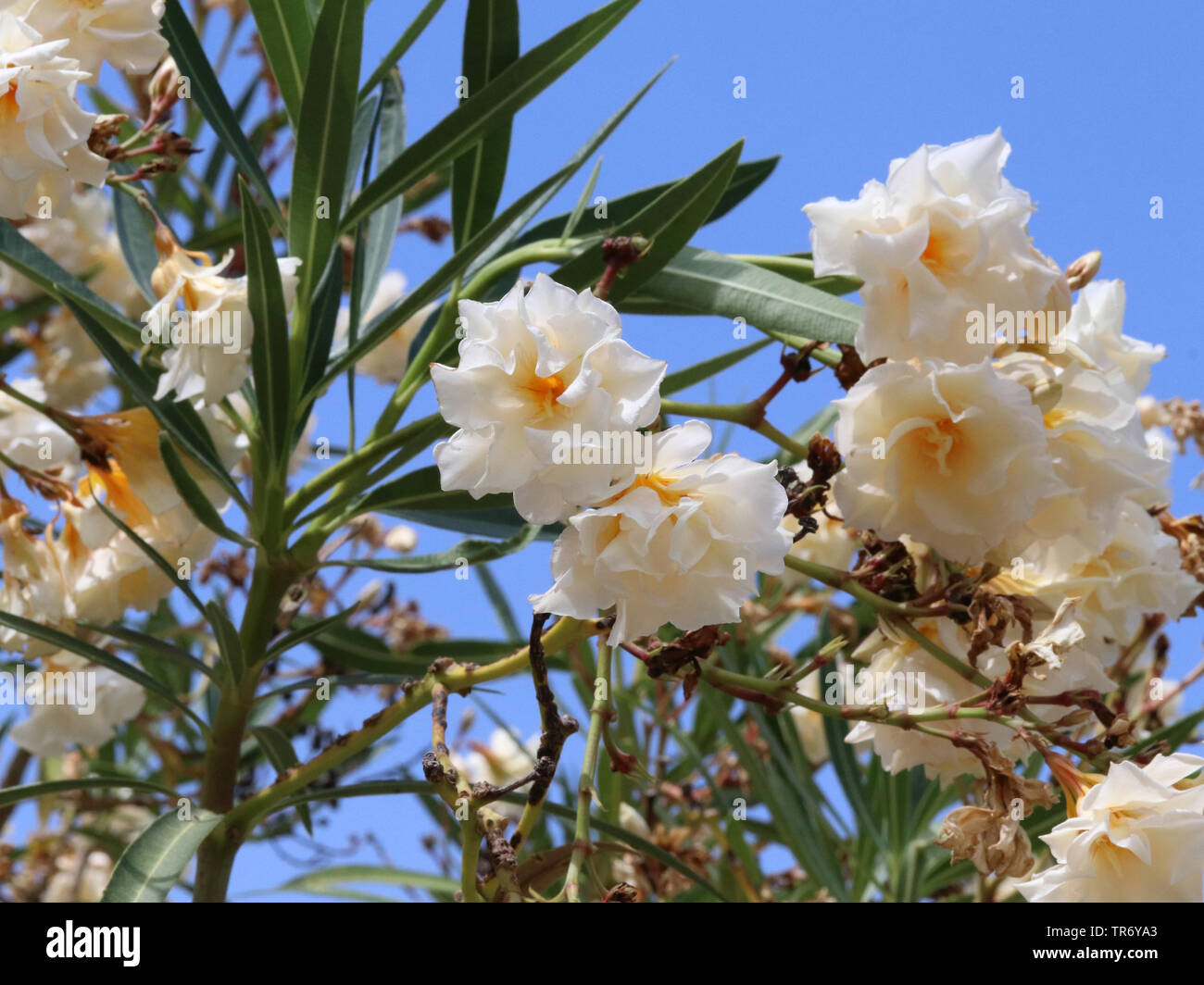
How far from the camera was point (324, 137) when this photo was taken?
41.2 inches

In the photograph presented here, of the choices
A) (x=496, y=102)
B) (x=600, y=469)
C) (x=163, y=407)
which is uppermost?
(x=496, y=102)

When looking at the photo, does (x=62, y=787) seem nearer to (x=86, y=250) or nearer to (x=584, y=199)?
(x=584, y=199)

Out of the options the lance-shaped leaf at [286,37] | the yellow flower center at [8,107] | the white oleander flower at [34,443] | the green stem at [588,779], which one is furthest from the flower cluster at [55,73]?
the green stem at [588,779]

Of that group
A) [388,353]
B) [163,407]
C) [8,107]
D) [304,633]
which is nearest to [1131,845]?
[304,633]

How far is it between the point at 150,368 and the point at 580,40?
0.54 m

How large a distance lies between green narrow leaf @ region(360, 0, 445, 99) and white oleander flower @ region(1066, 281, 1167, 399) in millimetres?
600

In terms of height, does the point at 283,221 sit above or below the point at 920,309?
above

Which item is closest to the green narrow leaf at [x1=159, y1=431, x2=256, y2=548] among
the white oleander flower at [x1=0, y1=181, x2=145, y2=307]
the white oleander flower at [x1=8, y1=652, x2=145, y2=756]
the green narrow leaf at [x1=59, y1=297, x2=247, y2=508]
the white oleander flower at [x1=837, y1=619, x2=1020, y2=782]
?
the green narrow leaf at [x1=59, y1=297, x2=247, y2=508]

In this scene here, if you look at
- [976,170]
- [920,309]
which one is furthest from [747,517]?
[976,170]

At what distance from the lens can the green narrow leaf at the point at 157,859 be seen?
85cm

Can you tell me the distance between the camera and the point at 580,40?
990mm

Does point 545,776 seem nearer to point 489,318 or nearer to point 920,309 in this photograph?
point 489,318

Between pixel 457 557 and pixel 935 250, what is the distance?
0.60 m
